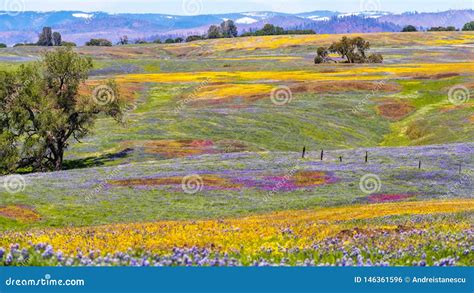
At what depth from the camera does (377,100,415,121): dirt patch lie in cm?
12300

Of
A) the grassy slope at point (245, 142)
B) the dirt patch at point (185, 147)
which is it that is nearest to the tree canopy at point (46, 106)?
the grassy slope at point (245, 142)

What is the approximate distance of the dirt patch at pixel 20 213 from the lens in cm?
4425

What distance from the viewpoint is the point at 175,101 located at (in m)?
140

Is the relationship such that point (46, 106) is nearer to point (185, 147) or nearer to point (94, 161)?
point (94, 161)

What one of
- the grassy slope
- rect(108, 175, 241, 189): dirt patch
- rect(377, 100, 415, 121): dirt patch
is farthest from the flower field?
rect(377, 100, 415, 121): dirt patch

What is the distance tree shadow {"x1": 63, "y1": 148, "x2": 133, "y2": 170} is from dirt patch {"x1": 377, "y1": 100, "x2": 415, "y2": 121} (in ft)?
186

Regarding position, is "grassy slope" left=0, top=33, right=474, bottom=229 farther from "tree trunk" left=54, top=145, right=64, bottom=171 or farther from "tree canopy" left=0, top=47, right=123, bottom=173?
"tree canopy" left=0, top=47, right=123, bottom=173

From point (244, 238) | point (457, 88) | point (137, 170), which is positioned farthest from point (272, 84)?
point (244, 238)

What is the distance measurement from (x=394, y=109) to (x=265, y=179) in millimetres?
72490

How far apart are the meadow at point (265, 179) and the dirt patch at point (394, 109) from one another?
0.40 metres

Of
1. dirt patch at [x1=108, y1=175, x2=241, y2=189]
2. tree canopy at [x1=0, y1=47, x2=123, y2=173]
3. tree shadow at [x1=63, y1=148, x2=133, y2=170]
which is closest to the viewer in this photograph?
dirt patch at [x1=108, y1=175, x2=241, y2=189]

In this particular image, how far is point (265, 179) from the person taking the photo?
61.3 m

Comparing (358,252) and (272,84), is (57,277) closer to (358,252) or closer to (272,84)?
(358,252)

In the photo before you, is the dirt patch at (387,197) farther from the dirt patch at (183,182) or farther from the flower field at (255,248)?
the flower field at (255,248)
